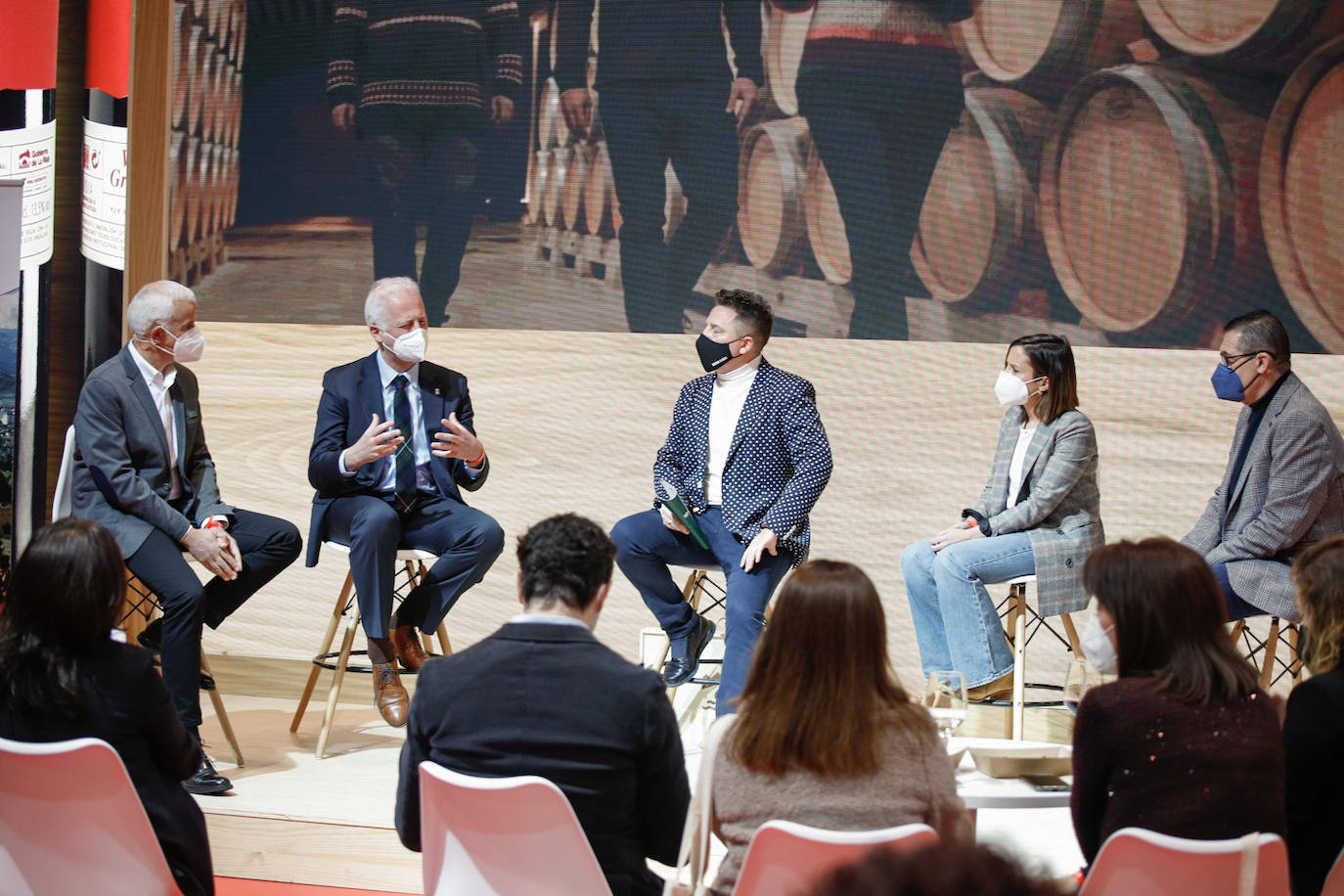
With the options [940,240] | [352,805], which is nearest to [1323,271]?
[940,240]

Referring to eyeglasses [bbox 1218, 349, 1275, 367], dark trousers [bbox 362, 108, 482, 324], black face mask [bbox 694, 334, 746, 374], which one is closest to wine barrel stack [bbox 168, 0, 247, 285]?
dark trousers [bbox 362, 108, 482, 324]

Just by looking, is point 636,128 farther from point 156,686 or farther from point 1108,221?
point 156,686

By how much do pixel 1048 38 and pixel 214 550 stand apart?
11.9ft

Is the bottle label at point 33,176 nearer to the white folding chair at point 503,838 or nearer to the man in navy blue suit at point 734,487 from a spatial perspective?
the man in navy blue suit at point 734,487

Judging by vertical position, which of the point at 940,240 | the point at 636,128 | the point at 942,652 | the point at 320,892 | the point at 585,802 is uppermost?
the point at 636,128

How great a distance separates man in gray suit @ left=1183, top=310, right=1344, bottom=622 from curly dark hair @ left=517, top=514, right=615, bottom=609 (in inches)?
94.5

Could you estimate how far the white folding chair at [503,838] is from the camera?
1.96 meters

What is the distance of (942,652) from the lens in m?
4.39

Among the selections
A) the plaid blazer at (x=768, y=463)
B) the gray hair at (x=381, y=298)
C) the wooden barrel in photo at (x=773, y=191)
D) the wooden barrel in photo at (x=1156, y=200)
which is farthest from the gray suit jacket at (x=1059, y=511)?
the gray hair at (x=381, y=298)

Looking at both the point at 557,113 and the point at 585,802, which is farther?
the point at 557,113

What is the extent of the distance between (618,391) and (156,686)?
3378 mm

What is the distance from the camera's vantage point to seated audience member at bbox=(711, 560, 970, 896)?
1937 millimetres

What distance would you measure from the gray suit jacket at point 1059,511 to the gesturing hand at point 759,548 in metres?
0.74

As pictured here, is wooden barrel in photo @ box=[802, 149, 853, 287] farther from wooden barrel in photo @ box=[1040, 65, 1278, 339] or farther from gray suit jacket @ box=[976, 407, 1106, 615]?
gray suit jacket @ box=[976, 407, 1106, 615]
